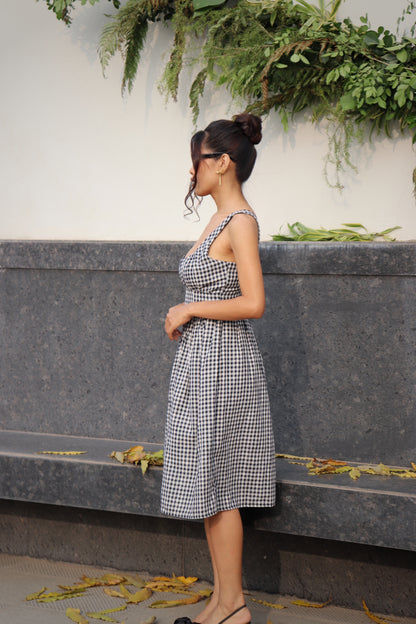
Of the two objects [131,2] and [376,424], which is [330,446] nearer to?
[376,424]

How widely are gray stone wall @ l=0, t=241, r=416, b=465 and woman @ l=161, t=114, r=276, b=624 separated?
73cm

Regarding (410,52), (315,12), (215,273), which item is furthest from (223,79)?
(215,273)

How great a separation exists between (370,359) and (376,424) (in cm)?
31

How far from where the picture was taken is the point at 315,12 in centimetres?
395

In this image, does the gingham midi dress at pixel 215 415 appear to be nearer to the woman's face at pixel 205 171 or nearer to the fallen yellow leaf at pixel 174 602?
the woman's face at pixel 205 171

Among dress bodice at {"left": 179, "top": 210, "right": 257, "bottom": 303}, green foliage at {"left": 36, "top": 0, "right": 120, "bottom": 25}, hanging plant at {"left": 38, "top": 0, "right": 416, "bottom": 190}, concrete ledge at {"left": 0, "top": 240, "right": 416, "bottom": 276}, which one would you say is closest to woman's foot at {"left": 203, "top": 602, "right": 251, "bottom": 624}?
dress bodice at {"left": 179, "top": 210, "right": 257, "bottom": 303}

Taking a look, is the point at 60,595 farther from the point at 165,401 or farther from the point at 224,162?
the point at 224,162

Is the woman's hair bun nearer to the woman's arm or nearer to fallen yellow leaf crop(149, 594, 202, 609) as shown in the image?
the woman's arm

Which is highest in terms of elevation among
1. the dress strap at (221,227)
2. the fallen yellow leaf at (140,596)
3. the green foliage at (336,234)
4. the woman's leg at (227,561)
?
the green foliage at (336,234)

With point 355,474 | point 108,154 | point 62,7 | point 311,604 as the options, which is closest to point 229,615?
point 311,604

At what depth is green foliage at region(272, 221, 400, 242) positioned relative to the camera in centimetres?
394

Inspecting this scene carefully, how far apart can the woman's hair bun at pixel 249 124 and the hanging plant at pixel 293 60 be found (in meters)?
0.96

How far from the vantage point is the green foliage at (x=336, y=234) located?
12.9 ft

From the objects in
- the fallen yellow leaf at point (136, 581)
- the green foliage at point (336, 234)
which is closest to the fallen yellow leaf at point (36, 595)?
the fallen yellow leaf at point (136, 581)
